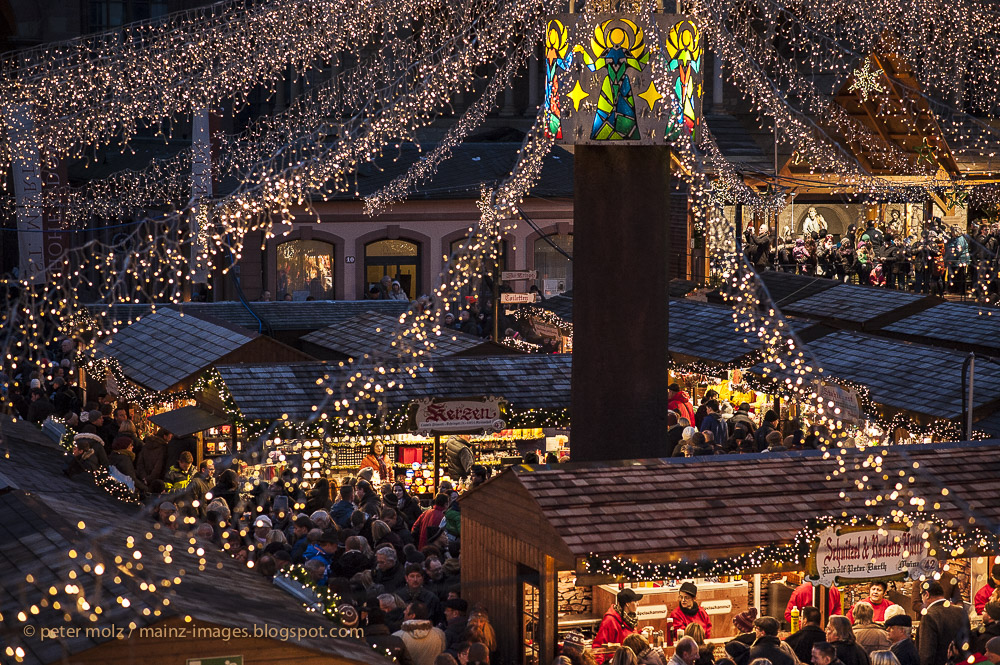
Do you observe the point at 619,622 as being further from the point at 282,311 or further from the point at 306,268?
the point at 306,268

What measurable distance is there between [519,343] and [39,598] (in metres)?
19.3

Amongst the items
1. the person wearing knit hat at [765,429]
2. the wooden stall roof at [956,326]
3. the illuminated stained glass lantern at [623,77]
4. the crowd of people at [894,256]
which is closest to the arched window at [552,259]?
the crowd of people at [894,256]

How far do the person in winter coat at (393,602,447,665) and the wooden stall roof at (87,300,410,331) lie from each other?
14555mm

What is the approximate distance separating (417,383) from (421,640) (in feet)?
24.3

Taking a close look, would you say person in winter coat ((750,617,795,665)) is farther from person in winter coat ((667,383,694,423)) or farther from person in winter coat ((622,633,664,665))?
person in winter coat ((667,383,694,423))

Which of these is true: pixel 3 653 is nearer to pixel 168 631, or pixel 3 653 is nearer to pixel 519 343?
pixel 168 631

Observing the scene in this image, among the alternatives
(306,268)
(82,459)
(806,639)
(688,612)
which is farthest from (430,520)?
(306,268)

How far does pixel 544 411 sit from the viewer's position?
62.2 feet

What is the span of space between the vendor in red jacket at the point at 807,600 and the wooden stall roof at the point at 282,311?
48.2 ft

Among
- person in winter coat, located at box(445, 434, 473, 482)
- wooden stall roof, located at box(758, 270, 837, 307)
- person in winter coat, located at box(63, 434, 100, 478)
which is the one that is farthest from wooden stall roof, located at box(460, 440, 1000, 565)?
wooden stall roof, located at box(758, 270, 837, 307)

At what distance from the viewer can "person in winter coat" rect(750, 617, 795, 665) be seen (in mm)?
11047

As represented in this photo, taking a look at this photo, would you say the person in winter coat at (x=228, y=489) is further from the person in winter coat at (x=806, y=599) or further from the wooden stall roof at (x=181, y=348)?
the person in winter coat at (x=806, y=599)

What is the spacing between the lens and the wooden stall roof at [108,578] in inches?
340

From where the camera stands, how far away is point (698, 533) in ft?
38.8
